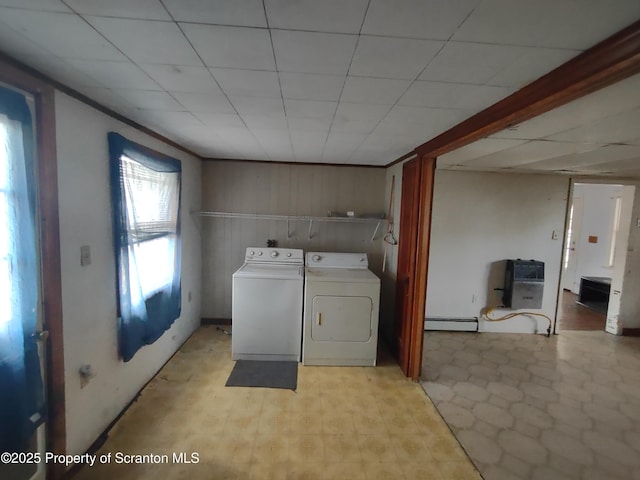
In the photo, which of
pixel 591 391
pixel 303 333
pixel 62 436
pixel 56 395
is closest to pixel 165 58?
pixel 56 395

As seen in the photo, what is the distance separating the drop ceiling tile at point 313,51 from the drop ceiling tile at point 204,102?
1.83 feet

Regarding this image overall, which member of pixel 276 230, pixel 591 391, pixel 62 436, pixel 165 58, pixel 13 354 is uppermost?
pixel 165 58

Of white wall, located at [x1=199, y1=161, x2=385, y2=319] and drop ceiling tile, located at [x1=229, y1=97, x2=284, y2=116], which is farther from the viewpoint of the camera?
white wall, located at [x1=199, y1=161, x2=385, y2=319]

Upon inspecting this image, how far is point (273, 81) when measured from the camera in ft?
4.64

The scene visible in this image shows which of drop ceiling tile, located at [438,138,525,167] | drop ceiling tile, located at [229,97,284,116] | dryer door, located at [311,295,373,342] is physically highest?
drop ceiling tile, located at [229,97,284,116]

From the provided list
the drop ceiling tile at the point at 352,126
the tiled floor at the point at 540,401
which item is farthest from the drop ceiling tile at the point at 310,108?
the tiled floor at the point at 540,401

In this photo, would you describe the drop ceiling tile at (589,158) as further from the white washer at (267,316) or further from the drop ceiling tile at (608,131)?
the white washer at (267,316)

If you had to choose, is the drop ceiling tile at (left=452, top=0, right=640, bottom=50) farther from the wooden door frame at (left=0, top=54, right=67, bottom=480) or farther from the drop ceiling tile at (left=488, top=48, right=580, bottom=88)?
the wooden door frame at (left=0, top=54, right=67, bottom=480)

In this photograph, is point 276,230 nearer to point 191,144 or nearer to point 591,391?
point 191,144

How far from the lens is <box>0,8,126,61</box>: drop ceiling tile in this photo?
97 centimetres

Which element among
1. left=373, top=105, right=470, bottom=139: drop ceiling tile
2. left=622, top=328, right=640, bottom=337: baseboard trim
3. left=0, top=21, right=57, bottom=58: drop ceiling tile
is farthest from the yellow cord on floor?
left=0, top=21, right=57, bottom=58: drop ceiling tile

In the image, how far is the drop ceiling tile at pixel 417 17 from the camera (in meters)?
0.86

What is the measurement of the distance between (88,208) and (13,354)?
0.82 metres

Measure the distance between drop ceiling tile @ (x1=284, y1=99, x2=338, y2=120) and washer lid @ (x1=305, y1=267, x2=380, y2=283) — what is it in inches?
59.8
